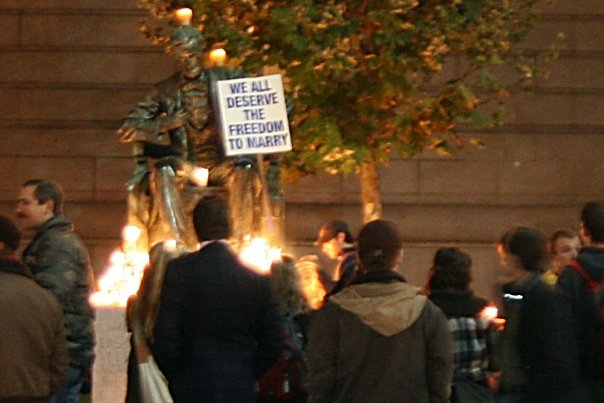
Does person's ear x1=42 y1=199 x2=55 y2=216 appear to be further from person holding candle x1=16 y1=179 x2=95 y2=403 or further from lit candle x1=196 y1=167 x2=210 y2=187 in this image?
lit candle x1=196 y1=167 x2=210 y2=187

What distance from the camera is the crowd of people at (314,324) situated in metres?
6.12

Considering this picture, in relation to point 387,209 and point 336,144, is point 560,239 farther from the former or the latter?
point 387,209

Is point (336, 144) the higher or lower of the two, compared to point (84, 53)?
lower

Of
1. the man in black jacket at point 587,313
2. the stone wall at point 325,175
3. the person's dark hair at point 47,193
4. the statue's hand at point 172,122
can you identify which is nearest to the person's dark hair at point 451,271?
the man in black jacket at point 587,313

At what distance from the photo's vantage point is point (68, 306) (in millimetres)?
8141

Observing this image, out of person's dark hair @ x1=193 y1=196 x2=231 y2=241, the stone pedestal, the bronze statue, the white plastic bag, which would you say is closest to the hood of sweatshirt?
person's dark hair @ x1=193 y1=196 x2=231 y2=241

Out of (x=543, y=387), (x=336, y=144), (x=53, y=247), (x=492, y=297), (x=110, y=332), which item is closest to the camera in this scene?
(x=543, y=387)

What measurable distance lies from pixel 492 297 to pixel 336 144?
192 inches

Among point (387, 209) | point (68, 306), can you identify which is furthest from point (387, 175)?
point (68, 306)

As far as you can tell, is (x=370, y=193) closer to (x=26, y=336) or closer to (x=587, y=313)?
(x=587, y=313)

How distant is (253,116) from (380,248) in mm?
4375

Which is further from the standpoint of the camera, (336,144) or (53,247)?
(336,144)

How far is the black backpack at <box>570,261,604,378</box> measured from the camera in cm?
693

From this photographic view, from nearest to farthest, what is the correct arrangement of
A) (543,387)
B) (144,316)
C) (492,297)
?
(543,387) → (144,316) → (492,297)
